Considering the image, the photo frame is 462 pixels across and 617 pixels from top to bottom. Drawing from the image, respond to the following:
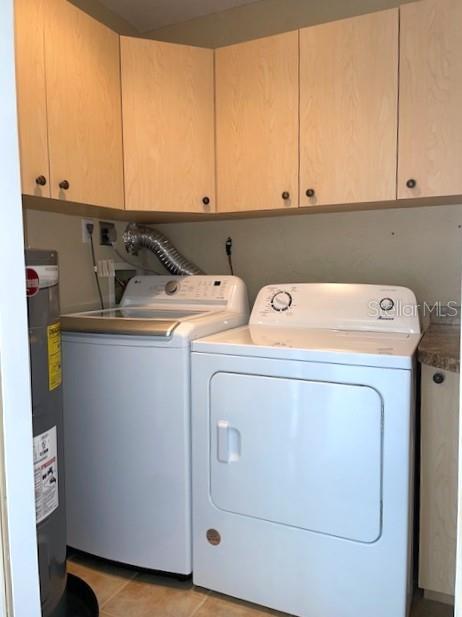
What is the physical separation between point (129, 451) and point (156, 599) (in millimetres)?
529

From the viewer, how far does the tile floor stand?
1.56 m

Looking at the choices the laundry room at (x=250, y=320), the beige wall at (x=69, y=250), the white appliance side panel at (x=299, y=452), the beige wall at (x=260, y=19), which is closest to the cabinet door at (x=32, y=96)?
the laundry room at (x=250, y=320)

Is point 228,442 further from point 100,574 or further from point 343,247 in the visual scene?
point 343,247

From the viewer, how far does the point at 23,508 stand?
809 millimetres

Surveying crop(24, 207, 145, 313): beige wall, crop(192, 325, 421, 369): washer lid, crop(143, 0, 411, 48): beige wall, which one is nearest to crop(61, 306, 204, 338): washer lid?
crop(192, 325, 421, 369): washer lid

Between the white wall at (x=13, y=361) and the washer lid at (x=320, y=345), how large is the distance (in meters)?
0.81

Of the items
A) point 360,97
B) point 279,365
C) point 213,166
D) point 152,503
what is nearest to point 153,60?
point 213,166

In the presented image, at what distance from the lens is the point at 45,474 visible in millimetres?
1265

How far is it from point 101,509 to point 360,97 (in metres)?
1.90

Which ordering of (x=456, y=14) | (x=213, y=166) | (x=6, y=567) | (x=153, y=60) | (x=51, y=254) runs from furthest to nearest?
(x=213, y=166) → (x=153, y=60) → (x=456, y=14) → (x=51, y=254) → (x=6, y=567)

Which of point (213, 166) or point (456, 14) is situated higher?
point (456, 14)

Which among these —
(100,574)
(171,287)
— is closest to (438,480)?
(100,574)

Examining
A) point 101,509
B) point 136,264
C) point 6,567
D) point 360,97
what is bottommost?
point 101,509

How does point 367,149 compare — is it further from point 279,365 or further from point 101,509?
point 101,509
